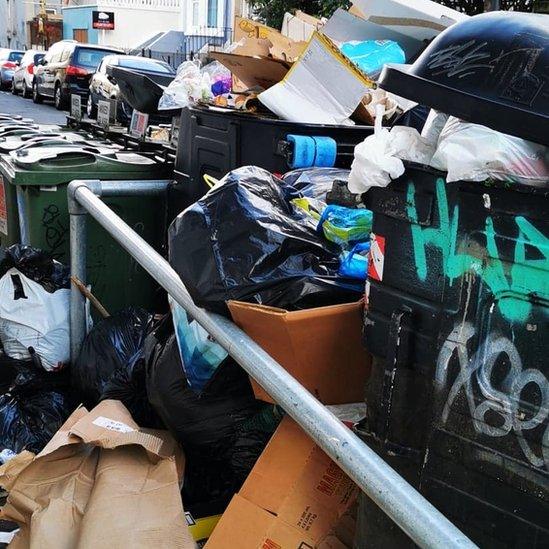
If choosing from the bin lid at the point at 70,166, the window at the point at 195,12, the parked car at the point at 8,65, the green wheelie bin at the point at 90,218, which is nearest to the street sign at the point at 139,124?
the bin lid at the point at 70,166

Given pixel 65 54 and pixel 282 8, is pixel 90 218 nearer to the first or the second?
pixel 282 8

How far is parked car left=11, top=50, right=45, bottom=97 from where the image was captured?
2324 cm

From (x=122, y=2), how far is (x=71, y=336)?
34235 millimetres

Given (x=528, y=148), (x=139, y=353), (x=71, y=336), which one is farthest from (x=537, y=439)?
(x=71, y=336)

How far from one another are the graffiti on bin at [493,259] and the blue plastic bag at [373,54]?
198cm

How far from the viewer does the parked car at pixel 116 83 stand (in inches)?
218

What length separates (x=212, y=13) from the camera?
29.8 m

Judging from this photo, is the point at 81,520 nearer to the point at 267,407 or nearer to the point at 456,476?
the point at 267,407

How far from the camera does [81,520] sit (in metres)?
2.05

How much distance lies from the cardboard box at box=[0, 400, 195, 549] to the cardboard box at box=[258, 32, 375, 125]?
4.93 feet

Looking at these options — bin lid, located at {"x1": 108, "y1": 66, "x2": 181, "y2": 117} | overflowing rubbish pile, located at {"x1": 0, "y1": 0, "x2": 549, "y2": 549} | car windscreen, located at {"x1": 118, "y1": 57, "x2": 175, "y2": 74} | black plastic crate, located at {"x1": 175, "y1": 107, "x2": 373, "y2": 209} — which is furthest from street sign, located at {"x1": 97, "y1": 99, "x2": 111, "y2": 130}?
car windscreen, located at {"x1": 118, "y1": 57, "x2": 175, "y2": 74}

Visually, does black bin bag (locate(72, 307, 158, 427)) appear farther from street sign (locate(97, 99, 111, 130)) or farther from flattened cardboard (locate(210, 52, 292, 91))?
street sign (locate(97, 99, 111, 130))

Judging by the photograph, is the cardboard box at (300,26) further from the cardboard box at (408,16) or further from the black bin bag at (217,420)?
the black bin bag at (217,420)

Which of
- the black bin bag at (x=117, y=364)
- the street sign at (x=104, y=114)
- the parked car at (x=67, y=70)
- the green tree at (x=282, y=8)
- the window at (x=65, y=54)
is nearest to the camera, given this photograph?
the black bin bag at (x=117, y=364)
